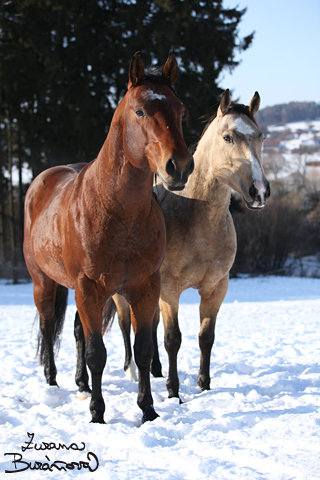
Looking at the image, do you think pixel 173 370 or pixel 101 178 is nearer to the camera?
pixel 101 178

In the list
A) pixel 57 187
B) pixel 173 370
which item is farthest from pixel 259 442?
pixel 57 187

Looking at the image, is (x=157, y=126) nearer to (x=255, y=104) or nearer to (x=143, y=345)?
(x=255, y=104)

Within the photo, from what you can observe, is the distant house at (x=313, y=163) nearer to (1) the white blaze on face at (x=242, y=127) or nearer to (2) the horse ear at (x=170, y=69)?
(1) the white blaze on face at (x=242, y=127)

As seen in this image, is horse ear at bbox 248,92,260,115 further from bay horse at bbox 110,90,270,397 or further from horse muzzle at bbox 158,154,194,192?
horse muzzle at bbox 158,154,194,192

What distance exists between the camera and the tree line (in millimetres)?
13359

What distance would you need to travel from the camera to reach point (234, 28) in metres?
14.2

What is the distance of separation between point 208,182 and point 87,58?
1220 centimetres

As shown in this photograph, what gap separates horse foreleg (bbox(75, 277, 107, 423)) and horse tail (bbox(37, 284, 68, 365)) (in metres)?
1.37

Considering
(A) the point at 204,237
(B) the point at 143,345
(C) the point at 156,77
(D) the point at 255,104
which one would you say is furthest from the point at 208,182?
(B) the point at 143,345

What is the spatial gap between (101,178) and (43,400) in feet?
6.26

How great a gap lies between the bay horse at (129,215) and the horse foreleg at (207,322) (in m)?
0.87

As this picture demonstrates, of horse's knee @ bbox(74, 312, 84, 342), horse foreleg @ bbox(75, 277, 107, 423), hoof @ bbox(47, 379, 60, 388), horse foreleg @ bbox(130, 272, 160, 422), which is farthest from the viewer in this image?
horse's knee @ bbox(74, 312, 84, 342)

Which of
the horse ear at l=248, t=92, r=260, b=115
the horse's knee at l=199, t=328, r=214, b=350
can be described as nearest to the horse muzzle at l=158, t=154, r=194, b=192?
the horse ear at l=248, t=92, r=260, b=115

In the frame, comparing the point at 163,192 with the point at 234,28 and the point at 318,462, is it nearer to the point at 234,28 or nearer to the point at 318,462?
the point at 318,462
